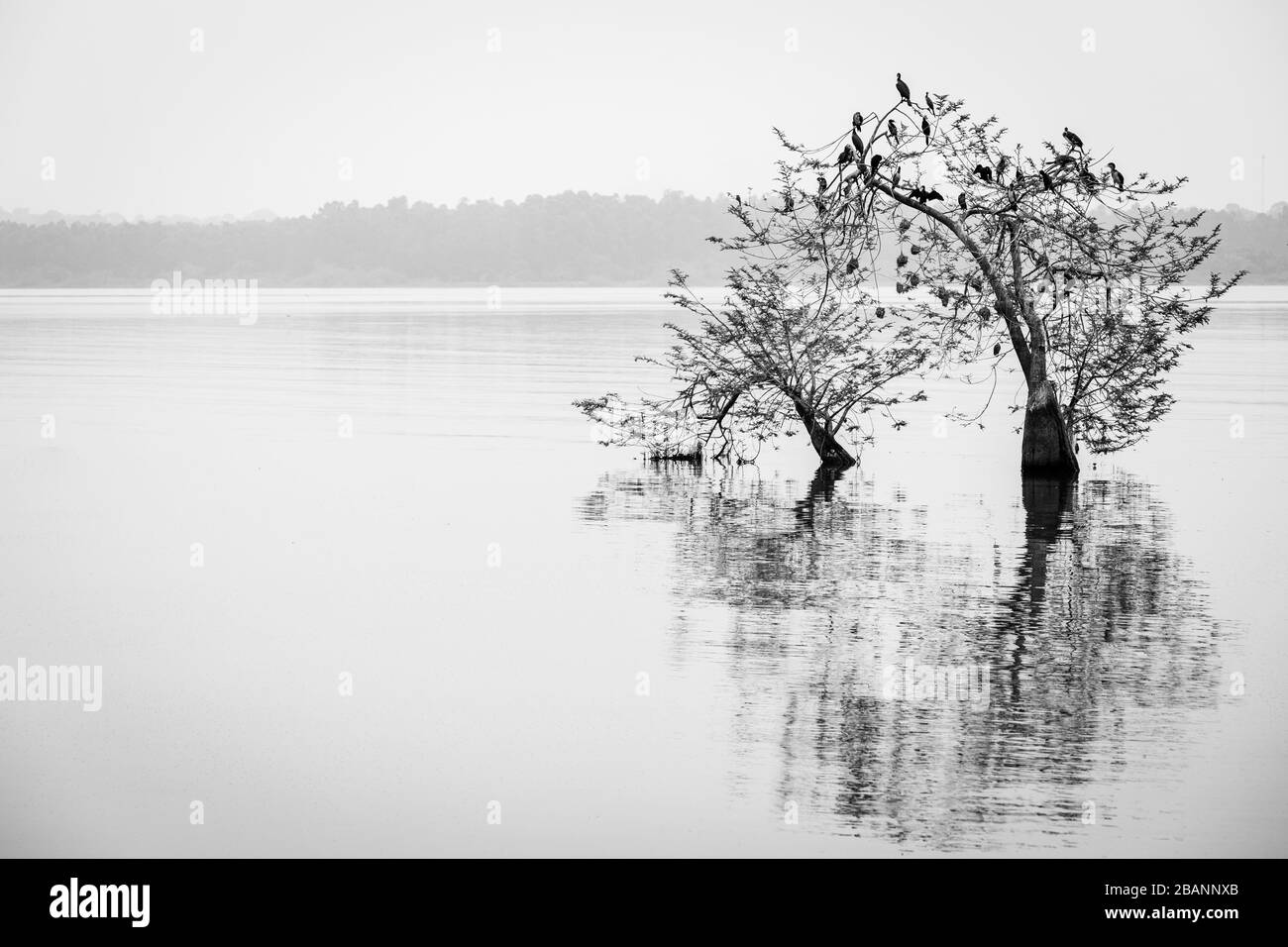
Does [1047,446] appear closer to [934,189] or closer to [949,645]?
[934,189]

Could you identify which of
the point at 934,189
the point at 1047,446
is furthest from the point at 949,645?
the point at 1047,446

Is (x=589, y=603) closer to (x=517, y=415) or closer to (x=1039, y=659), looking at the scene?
(x=1039, y=659)

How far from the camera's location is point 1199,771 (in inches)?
419

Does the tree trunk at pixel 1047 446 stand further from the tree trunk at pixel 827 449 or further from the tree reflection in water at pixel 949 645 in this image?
the tree trunk at pixel 827 449

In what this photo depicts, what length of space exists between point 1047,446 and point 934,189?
289 inches

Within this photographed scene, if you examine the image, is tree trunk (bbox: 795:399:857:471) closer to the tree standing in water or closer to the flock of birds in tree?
the tree standing in water

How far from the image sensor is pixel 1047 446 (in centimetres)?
2658

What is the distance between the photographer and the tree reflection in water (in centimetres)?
1021

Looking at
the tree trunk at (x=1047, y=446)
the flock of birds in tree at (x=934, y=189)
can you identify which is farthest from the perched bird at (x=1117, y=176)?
the tree trunk at (x=1047, y=446)

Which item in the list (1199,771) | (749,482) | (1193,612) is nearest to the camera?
(1199,771)

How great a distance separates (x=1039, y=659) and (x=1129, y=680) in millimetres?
845
